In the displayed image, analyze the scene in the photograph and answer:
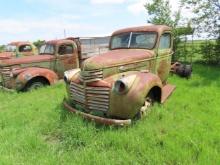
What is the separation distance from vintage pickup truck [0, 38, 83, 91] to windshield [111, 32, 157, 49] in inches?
139

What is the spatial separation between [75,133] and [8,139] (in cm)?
126

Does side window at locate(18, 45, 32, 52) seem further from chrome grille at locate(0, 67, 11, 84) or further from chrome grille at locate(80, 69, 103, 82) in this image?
chrome grille at locate(80, 69, 103, 82)

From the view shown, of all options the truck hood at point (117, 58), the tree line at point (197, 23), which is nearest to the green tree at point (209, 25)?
the tree line at point (197, 23)

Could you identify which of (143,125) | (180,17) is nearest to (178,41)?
(180,17)

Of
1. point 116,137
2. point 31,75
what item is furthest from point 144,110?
point 31,75

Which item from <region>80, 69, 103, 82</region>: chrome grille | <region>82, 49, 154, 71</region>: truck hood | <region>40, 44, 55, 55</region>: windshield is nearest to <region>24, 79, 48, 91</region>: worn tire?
<region>40, 44, 55, 55</region>: windshield

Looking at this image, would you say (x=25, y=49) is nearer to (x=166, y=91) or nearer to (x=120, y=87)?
(x=166, y=91)

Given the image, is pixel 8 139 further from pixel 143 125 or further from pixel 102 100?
pixel 143 125

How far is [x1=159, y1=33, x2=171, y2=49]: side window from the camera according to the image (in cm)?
834

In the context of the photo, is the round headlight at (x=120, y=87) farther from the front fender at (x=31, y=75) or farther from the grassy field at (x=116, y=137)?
the front fender at (x=31, y=75)

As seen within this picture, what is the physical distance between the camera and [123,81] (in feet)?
19.6

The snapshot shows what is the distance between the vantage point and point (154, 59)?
7.88 m

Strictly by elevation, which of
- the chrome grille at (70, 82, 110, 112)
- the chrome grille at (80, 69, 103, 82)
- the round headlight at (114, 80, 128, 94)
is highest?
the chrome grille at (80, 69, 103, 82)

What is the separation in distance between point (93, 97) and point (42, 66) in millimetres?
5644
